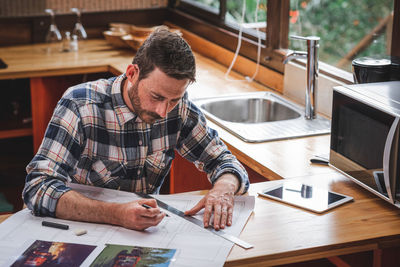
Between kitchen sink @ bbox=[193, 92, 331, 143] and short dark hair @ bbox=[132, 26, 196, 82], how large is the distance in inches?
31.3

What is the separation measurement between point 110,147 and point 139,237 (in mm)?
424

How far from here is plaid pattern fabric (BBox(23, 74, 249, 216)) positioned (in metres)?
1.68

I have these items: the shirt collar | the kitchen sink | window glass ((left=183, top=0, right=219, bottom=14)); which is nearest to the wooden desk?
the shirt collar

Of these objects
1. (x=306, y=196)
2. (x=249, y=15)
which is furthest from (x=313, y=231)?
(x=249, y=15)

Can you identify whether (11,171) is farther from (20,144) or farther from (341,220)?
(341,220)

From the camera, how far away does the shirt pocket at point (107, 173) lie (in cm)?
190

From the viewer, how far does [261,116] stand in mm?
2961

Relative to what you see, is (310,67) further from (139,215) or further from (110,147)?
(139,215)

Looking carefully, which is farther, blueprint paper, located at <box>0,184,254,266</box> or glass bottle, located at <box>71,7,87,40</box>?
glass bottle, located at <box>71,7,87,40</box>

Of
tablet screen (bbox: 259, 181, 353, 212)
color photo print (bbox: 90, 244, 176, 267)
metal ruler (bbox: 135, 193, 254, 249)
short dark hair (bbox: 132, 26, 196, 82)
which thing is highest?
short dark hair (bbox: 132, 26, 196, 82)

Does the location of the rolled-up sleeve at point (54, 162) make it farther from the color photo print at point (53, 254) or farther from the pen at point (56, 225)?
the color photo print at point (53, 254)

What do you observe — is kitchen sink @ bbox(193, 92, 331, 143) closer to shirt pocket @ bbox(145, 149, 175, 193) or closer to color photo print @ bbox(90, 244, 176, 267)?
shirt pocket @ bbox(145, 149, 175, 193)

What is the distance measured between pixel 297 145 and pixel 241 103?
2.21 ft

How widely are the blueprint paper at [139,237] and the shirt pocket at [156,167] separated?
13.3 inches
